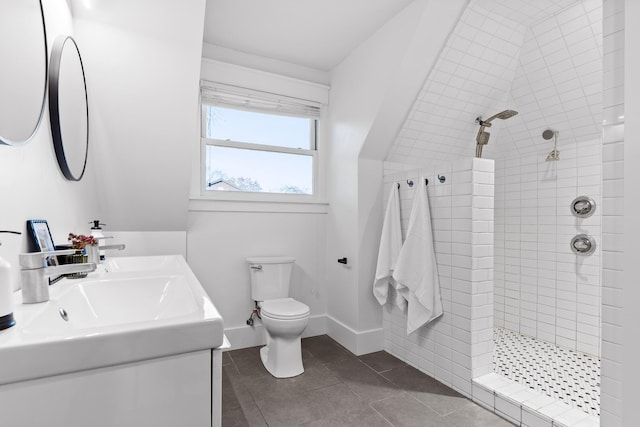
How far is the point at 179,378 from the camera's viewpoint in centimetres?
71

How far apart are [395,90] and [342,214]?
107cm

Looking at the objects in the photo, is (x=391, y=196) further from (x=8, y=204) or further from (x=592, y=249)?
(x=8, y=204)

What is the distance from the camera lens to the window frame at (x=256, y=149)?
2.69 meters

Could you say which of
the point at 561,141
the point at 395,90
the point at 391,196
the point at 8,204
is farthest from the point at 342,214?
the point at 8,204

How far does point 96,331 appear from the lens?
0.65 m

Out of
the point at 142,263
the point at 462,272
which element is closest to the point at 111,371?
the point at 142,263

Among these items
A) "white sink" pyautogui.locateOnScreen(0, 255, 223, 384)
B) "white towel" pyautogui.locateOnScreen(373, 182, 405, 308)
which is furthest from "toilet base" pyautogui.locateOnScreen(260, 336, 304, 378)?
"white sink" pyautogui.locateOnScreen(0, 255, 223, 384)

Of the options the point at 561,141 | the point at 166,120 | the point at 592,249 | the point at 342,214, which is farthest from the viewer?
the point at 342,214

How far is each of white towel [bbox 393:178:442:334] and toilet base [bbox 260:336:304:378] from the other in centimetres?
78

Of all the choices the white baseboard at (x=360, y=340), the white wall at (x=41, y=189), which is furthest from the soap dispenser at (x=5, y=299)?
the white baseboard at (x=360, y=340)

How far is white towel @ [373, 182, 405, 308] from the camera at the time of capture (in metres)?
2.51

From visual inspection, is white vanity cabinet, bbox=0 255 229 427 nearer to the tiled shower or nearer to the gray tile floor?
the gray tile floor

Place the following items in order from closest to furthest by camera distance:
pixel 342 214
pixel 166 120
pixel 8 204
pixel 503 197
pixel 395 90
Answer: pixel 8 204 < pixel 166 120 < pixel 395 90 < pixel 342 214 < pixel 503 197

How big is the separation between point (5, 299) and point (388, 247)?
219cm
